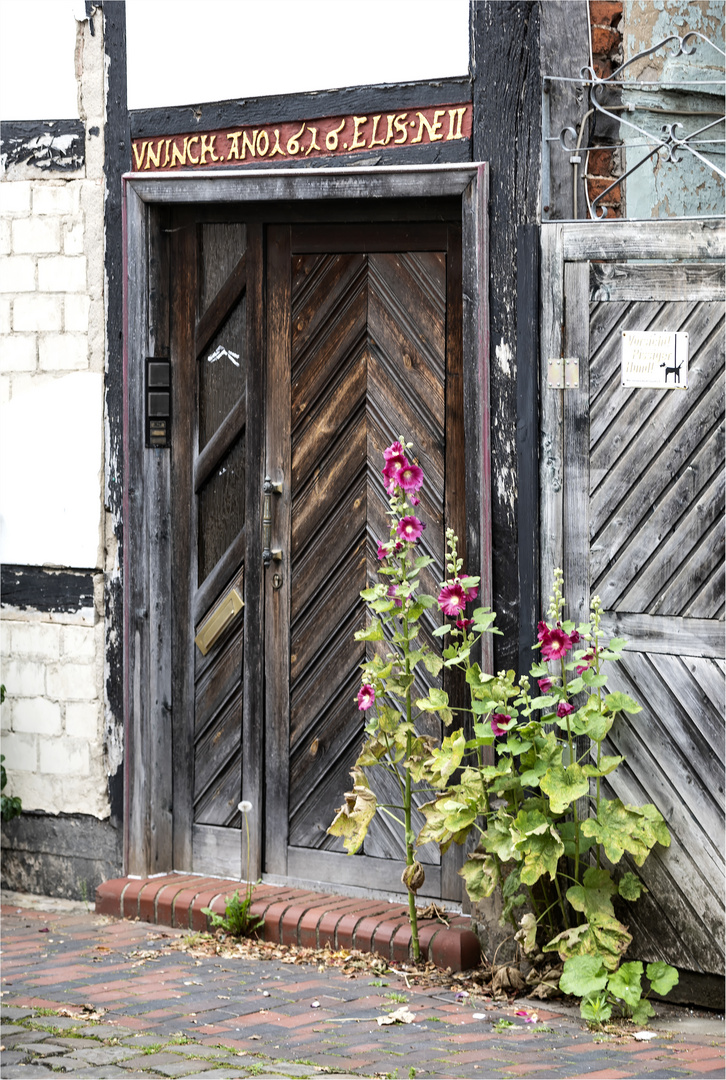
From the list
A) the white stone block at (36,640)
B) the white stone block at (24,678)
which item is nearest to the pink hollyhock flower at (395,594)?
the white stone block at (36,640)

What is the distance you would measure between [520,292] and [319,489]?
1.21 metres

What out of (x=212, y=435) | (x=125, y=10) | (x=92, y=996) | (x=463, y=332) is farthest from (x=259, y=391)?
(x=92, y=996)

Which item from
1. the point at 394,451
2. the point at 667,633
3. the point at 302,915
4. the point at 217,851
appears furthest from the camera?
the point at 217,851

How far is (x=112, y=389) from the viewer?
6.34m

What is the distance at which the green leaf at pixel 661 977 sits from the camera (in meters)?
4.97

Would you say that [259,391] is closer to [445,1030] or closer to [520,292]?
[520,292]

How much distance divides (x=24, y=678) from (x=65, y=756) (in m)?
0.38

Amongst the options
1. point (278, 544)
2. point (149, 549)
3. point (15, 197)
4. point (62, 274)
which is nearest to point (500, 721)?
point (278, 544)

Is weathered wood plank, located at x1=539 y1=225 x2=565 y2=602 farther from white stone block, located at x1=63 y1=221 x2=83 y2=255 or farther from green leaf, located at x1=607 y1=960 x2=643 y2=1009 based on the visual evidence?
white stone block, located at x1=63 y1=221 x2=83 y2=255

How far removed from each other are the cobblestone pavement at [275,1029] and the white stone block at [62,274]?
264 centimetres

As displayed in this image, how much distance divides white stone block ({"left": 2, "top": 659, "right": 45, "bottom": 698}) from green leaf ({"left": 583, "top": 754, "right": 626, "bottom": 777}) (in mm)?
2595

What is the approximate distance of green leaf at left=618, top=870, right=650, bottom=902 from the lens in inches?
198

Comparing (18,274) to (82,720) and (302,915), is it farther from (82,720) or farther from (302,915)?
(302,915)

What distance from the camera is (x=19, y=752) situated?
6625mm
